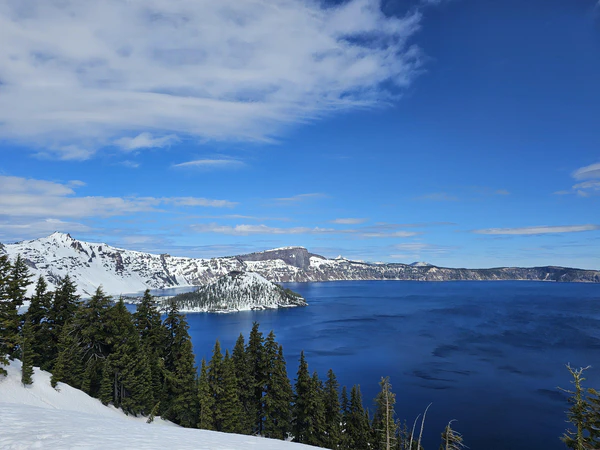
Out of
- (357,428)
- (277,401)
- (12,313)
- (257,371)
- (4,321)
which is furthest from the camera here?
(357,428)

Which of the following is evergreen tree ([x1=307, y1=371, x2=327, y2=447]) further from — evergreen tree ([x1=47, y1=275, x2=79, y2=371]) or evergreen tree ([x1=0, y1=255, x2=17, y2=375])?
evergreen tree ([x1=47, y1=275, x2=79, y2=371])

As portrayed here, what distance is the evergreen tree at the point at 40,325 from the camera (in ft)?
126

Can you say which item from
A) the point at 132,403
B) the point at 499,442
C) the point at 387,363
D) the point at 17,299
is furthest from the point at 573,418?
the point at 387,363

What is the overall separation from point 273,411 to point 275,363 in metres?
4.67

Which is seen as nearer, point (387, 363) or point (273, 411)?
point (273, 411)

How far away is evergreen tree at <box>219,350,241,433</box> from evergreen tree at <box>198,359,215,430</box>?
97 centimetres

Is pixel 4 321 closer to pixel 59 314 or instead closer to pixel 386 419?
pixel 59 314

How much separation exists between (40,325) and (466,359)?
306ft

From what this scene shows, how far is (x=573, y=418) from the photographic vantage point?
799 inches

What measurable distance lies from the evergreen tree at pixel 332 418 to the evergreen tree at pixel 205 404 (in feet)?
37.6

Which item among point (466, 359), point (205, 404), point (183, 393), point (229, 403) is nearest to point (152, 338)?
point (183, 393)

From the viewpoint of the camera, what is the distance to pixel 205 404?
3253 centimetres

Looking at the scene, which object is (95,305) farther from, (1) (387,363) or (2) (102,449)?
(1) (387,363)

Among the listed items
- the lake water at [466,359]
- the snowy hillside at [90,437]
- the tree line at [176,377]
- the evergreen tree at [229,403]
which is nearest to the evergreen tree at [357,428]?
the tree line at [176,377]
